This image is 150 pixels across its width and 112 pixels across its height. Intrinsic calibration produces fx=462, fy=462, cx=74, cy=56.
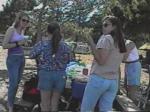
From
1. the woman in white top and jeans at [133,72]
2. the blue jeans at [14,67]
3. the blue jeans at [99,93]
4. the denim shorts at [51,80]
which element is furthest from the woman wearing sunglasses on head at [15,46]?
the blue jeans at [99,93]

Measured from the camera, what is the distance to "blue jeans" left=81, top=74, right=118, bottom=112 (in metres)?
5.65

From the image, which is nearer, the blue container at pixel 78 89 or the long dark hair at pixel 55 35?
the long dark hair at pixel 55 35

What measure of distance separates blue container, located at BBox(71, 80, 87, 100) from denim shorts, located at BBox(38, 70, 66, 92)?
0.83m

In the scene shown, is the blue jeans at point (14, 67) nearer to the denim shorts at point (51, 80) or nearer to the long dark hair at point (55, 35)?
the denim shorts at point (51, 80)

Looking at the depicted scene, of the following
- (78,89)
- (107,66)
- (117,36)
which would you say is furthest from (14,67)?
(117,36)

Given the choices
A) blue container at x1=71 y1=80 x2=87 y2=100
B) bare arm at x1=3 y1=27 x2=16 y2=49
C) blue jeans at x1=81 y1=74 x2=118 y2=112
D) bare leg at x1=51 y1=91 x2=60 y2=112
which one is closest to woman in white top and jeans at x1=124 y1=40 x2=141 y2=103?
blue container at x1=71 y1=80 x2=87 y2=100

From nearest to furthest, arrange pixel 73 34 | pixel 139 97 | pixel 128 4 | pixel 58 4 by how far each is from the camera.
Answer: pixel 139 97
pixel 58 4
pixel 73 34
pixel 128 4

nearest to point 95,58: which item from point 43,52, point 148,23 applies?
point 43,52

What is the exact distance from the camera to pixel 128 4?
24859 mm

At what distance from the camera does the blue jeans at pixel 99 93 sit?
5648mm

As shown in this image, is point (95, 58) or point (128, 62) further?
point (128, 62)

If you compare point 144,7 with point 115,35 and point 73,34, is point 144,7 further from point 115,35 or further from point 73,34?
point 115,35

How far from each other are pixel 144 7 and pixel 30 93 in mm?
18830

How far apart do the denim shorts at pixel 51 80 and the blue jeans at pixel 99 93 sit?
48.8 inches
